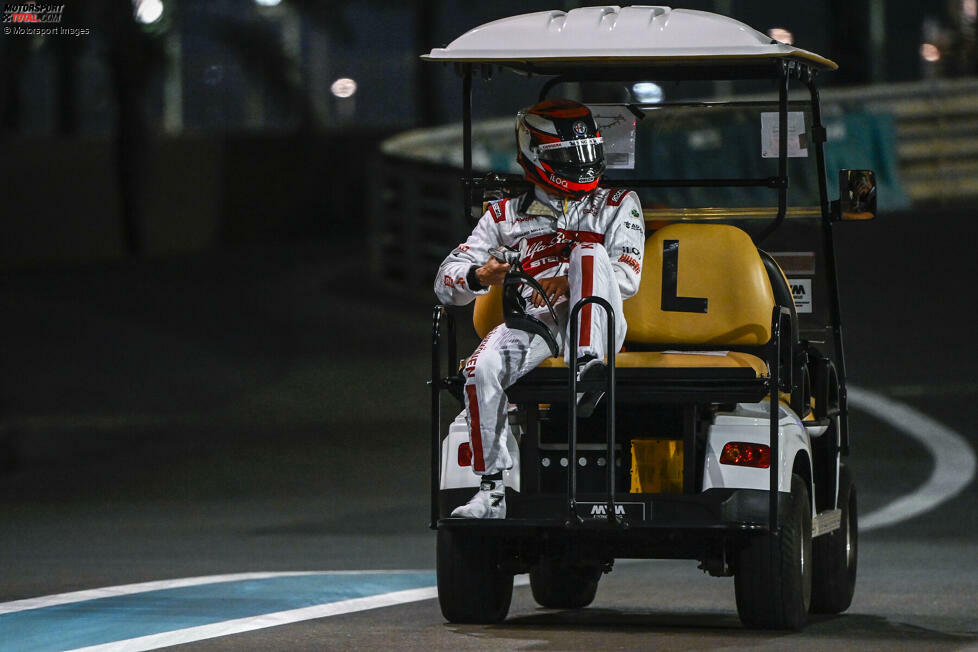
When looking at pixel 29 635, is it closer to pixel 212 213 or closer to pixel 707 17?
pixel 707 17

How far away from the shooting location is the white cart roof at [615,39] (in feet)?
29.2

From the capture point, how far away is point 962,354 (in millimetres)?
21984

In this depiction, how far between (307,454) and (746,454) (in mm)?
9314

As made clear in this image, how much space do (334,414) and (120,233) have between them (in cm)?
1804

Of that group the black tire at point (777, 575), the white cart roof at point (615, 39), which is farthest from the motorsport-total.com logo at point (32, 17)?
the black tire at point (777, 575)

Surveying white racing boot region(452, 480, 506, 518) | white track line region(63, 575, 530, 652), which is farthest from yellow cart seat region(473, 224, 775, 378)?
white track line region(63, 575, 530, 652)

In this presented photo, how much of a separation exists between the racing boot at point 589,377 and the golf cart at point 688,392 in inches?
1.5

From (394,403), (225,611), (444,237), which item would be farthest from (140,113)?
(225,611)

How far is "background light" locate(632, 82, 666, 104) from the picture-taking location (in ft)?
34.8

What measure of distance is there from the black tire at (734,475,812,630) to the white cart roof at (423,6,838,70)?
1778mm

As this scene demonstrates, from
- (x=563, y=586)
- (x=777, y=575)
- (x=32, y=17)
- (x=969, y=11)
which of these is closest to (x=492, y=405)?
(x=777, y=575)

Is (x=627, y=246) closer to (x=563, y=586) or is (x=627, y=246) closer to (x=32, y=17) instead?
(x=563, y=586)

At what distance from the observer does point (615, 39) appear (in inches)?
358

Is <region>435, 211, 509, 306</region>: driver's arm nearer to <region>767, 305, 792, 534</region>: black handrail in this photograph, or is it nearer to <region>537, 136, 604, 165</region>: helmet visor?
<region>537, 136, 604, 165</region>: helmet visor
